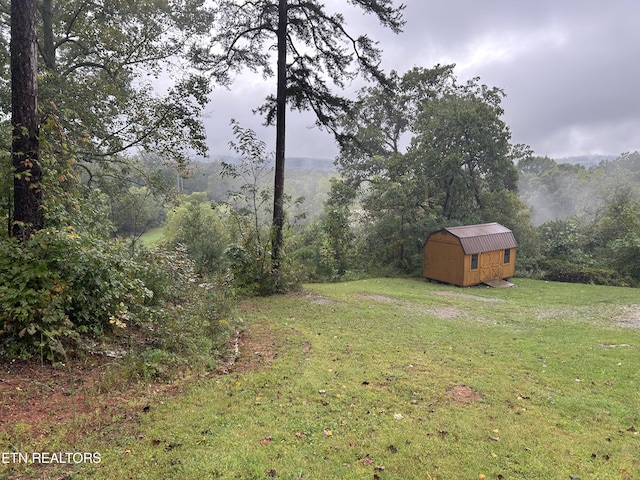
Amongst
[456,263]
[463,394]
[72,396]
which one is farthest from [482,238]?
[72,396]

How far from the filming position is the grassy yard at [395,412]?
3104 millimetres

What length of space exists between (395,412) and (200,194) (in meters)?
29.0

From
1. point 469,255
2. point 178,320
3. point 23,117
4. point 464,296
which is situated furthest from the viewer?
point 469,255

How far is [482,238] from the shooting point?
59.8 feet

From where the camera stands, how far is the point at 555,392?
201 inches

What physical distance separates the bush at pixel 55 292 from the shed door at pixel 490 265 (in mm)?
16782

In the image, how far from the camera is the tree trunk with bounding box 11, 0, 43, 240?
4672 mm

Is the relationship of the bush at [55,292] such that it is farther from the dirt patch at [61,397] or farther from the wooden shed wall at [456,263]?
the wooden shed wall at [456,263]

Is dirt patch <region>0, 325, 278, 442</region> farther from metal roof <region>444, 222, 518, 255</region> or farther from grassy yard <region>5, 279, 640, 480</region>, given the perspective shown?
metal roof <region>444, 222, 518, 255</region>

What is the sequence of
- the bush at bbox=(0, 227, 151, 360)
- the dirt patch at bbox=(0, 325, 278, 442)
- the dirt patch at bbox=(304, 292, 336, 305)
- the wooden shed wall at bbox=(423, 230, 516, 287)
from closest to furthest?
the dirt patch at bbox=(0, 325, 278, 442)
the bush at bbox=(0, 227, 151, 360)
the dirt patch at bbox=(304, 292, 336, 305)
the wooden shed wall at bbox=(423, 230, 516, 287)

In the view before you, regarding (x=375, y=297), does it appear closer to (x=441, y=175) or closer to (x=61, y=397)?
(x=61, y=397)

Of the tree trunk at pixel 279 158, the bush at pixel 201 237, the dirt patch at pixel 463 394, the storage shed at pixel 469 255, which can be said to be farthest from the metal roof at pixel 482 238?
the dirt patch at pixel 463 394

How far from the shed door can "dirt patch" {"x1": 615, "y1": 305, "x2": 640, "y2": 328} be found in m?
6.12

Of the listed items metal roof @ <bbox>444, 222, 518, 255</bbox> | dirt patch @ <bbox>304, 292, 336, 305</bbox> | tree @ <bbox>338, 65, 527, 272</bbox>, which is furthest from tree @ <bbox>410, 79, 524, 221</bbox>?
dirt patch @ <bbox>304, 292, 336, 305</bbox>
